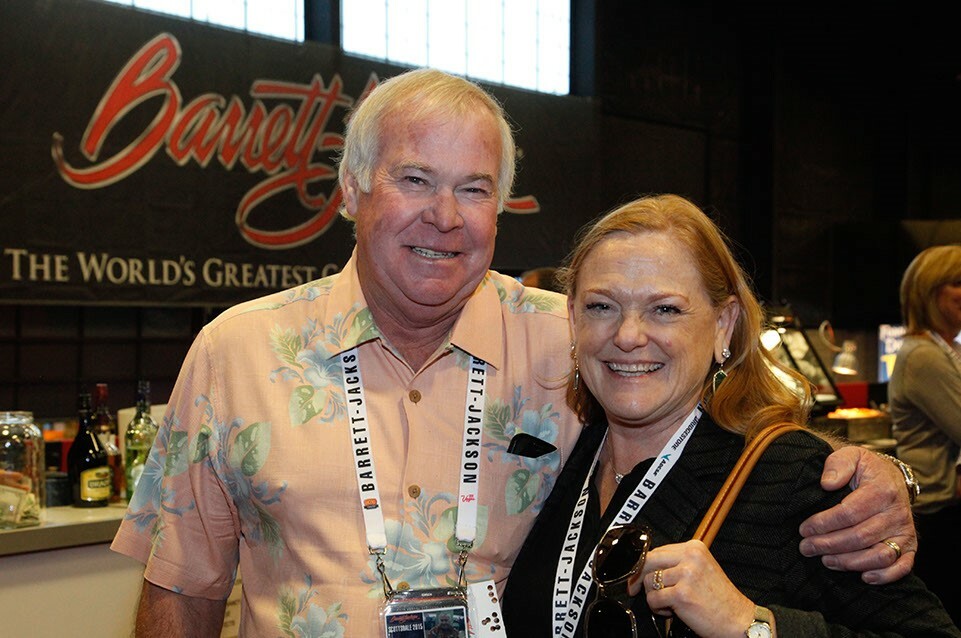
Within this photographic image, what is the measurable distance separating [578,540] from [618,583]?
29 centimetres

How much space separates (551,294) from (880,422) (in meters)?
5.20

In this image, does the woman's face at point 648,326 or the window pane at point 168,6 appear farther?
the window pane at point 168,6

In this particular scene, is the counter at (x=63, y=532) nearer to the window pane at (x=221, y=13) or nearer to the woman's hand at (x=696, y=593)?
the woman's hand at (x=696, y=593)

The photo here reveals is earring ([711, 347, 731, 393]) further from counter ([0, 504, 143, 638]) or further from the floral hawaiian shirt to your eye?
counter ([0, 504, 143, 638])

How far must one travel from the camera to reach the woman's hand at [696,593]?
1.42 meters

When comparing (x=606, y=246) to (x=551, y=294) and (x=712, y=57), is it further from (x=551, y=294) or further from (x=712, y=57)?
(x=712, y=57)

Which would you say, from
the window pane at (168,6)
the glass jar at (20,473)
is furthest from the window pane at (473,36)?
the glass jar at (20,473)

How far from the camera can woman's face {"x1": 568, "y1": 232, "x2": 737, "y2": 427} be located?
1.72m

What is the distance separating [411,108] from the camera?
1932mm

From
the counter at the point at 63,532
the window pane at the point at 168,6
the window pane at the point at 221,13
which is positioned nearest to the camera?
the counter at the point at 63,532

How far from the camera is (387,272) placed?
1.96 metres

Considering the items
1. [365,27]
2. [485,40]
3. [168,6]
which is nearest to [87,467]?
[168,6]

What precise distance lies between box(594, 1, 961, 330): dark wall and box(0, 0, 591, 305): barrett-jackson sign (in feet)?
10.8

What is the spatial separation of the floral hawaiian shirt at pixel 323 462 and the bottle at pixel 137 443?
1.77m
